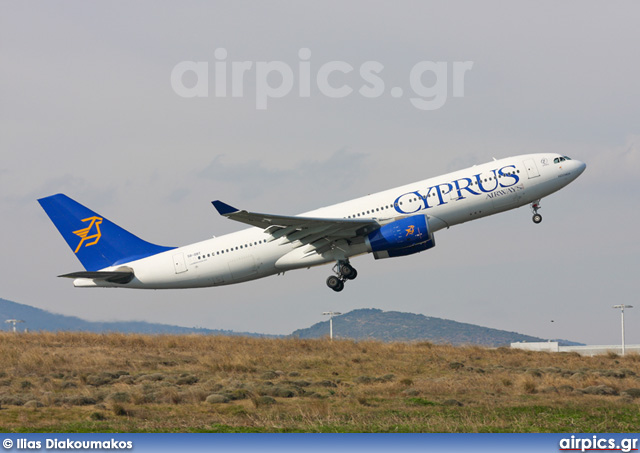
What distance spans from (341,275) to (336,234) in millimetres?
2661

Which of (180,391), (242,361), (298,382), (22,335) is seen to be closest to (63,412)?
(180,391)

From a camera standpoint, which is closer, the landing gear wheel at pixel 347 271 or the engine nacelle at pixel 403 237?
the engine nacelle at pixel 403 237

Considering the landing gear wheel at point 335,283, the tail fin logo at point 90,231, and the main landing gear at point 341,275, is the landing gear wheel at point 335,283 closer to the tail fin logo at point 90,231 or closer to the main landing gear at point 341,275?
the main landing gear at point 341,275

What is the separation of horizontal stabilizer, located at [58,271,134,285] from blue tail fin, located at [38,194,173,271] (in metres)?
1.04

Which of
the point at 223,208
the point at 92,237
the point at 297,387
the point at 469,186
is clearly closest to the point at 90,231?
the point at 92,237

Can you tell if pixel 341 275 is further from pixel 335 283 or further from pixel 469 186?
pixel 469 186

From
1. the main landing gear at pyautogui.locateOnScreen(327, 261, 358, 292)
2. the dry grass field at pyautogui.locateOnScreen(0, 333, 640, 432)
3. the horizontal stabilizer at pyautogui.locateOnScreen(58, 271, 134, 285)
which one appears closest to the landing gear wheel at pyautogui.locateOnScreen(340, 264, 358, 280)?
the main landing gear at pyautogui.locateOnScreen(327, 261, 358, 292)

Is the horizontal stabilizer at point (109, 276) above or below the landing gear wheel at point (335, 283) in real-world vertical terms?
above

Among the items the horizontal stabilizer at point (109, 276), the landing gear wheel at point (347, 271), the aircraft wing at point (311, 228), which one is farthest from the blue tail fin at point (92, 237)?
the landing gear wheel at point (347, 271)

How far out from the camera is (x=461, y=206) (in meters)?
38.9

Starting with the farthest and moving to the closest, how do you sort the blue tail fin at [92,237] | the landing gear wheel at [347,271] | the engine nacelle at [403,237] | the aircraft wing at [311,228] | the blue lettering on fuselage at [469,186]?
the blue tail fin at [92,237] → the landing gear wheel at [347,271] → the blue lettering on fuselage at [469,186] → the engine nacelle at [403,237] → the aircraft wing at [311,228]

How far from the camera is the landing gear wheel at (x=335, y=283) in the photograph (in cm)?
4228

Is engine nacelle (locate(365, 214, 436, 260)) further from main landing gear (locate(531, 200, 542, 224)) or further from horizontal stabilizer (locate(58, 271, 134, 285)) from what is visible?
horizontal stabilizer (locate(58, 271, 134, 285))

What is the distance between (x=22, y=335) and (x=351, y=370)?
21788mm
